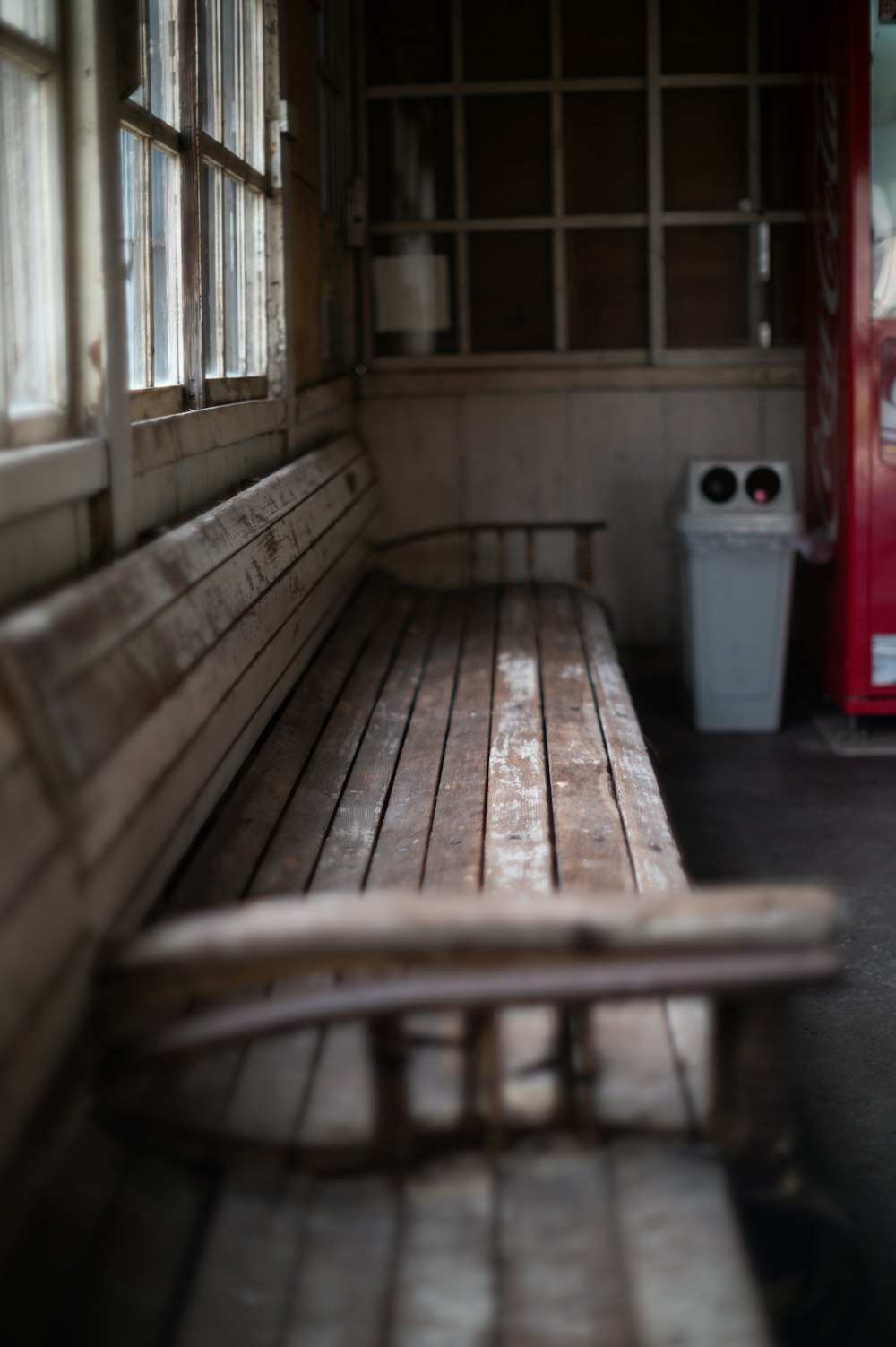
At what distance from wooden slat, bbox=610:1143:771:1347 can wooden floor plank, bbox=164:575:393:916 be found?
2.70 feet

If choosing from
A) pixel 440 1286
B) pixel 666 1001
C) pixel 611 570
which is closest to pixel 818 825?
pixel 611 570

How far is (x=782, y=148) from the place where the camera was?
580 centimetres

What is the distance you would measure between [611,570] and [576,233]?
1481 millimetres

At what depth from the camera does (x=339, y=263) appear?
224 inches

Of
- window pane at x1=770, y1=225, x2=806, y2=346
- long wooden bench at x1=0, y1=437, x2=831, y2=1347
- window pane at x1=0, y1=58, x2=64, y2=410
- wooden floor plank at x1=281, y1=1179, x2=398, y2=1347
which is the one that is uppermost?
window pane at x1=770, y1=225, x2=806, y2=346

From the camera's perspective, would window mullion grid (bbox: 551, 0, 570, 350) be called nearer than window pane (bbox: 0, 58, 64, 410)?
No

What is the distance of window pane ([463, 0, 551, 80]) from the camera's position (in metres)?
5.78

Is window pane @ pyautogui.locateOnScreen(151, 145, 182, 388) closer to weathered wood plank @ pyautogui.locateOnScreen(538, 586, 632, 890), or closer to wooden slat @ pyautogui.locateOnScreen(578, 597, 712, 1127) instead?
weathered wood plank @ pyautogui.locateOnScreen(538, 586, 632, 890)

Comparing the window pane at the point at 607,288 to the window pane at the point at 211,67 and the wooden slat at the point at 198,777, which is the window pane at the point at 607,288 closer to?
the window pane at the point at 211,67

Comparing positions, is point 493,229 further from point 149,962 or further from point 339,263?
point 149,962

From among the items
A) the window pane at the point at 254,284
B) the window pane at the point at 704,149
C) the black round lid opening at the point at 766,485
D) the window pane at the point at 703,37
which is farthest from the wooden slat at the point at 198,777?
the window pane at the point at 703,37

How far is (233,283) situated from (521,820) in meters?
1.93

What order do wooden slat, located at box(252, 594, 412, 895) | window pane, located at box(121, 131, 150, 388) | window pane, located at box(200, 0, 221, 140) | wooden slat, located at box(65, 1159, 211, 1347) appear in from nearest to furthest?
wooden slat, located at box(65, 1159, 211, 1347) → wooden slat, located at box(252, 594, 412, 895) → window pane, located at box(121, 131, 150, 388) → window pane, located at box(200, 0, 221, 140)

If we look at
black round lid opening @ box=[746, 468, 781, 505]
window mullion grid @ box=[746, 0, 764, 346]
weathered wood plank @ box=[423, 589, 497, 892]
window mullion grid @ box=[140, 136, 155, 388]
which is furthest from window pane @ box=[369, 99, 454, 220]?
window mullion grid @ box=[140, 136, 155, 388]
